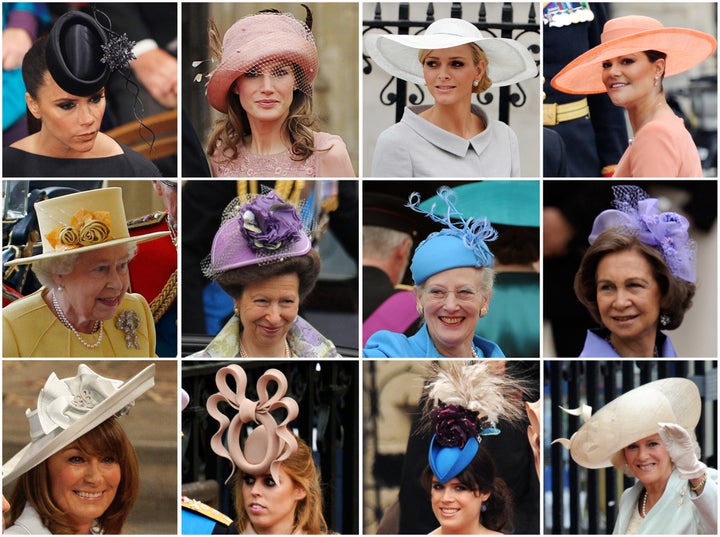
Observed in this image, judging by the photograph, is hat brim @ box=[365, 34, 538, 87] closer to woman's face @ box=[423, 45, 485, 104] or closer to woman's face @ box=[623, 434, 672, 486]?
woman's face @ box=[423, 45, 485, 104]

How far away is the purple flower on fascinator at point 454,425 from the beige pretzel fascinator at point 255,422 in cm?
55

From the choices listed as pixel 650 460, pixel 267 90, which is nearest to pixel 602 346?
pixel 650 460

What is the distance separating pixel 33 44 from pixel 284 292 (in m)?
1.34

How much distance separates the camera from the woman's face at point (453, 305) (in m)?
7.07

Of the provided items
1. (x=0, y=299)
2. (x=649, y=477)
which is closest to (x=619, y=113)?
(x=649, y=477)

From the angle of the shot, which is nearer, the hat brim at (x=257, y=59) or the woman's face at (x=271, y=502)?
the hat brim at (x=257, y=59)

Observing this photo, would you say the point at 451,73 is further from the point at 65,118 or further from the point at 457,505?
the point at 457,505

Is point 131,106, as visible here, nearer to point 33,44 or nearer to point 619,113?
point 33,44

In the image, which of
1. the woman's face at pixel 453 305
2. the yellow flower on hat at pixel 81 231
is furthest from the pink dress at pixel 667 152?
the yellow flower on hat at pixel 81 231

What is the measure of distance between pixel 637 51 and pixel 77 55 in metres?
2.13

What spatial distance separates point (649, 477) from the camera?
7117 mm

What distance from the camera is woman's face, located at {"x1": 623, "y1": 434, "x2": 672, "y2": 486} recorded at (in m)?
7.10

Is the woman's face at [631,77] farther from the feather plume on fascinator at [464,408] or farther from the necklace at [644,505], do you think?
the necklace at [644,505]

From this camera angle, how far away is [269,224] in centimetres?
705
